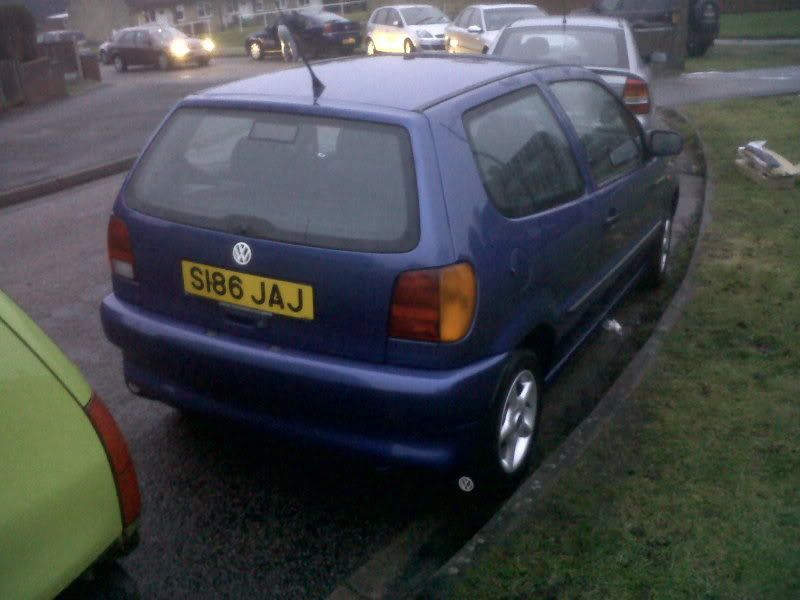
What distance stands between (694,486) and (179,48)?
31000mm

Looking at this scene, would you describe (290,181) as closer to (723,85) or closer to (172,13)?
(723,85)

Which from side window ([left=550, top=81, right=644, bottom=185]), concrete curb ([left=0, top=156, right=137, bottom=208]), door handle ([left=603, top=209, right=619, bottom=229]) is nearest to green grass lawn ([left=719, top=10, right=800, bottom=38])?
concrete curb ([left=0, top=156, right=137, bottom=208])

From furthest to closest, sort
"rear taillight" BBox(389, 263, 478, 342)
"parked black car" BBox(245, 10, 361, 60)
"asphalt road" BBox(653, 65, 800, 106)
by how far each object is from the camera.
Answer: "parked black car" BBox(245, 10, 361, 60) < "asphalt road" BBox(653, 65, 800, 106) < "rear taillight" BBox(389, 263, 478, 342)

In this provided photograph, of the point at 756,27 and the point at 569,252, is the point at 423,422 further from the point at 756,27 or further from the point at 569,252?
the point at 756,27

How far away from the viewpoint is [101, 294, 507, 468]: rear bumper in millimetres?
3383

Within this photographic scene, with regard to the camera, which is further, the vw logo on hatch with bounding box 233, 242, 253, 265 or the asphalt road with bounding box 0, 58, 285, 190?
the asphalt road with bounding box 0, 58, 285, 190

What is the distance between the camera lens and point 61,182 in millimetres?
11070

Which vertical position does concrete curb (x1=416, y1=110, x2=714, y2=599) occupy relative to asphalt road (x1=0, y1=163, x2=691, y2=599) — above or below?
above

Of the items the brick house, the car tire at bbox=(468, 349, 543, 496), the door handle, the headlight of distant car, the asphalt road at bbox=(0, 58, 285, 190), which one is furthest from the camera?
the brick house

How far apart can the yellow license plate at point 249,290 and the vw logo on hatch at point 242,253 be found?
53 mm

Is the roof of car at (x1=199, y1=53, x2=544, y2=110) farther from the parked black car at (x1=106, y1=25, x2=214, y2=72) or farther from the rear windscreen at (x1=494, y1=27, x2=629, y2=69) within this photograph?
the parked black car at (x1=106, y1=25, x2=214, y2=72)

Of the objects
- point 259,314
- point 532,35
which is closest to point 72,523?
point 259,314

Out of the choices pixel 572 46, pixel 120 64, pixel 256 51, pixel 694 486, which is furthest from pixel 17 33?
pixel 694 486

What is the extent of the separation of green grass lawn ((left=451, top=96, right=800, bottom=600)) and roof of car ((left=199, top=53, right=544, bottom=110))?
5.54ft
